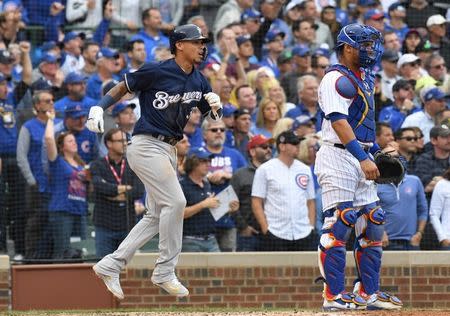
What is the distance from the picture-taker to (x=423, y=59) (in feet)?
52.3

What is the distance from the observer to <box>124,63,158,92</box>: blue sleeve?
9.09 m

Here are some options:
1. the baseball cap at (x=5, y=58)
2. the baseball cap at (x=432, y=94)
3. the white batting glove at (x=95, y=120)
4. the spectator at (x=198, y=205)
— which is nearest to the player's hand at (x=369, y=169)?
the white batting glove at (x=95, y=120)

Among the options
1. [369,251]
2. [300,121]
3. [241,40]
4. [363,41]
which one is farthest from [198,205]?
[241,40]

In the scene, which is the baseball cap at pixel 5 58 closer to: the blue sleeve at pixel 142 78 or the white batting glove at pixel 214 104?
the blue sleeve at pixel 142 78

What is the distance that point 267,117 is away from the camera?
13.7 meters

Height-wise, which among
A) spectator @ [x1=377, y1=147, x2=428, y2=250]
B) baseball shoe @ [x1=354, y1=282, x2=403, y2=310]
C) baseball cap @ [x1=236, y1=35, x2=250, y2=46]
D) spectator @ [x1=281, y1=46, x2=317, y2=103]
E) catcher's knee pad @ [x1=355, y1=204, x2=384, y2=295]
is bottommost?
baseball shoe @ [x1=354, y1=282, x2=403, y2=310]

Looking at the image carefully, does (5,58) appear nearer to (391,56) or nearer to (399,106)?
(399,106)

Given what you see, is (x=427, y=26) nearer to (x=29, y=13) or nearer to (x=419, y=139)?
(x=419, y=139)

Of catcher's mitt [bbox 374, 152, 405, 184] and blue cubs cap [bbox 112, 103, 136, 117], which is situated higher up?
blue cubs cap [bbox 112, 103, 136, 117]

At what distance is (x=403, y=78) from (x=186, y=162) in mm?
4175

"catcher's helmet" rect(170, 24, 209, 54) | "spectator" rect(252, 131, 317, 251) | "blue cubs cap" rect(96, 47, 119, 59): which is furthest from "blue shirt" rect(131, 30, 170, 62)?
"catcher's helmet" rect(170, 24, 209, 54)

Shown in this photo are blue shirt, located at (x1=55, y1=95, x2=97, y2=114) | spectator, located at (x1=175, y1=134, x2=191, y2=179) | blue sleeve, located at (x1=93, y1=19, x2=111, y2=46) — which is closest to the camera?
spectator, located at (x1=175, y1=134, x2=191, y2=179)

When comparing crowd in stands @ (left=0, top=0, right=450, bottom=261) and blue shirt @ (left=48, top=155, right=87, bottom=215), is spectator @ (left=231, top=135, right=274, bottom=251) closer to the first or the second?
crowd in stands @ (left=0, top=0, right=450, bottom=261)

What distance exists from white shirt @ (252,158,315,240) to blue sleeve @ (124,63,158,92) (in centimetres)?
334
